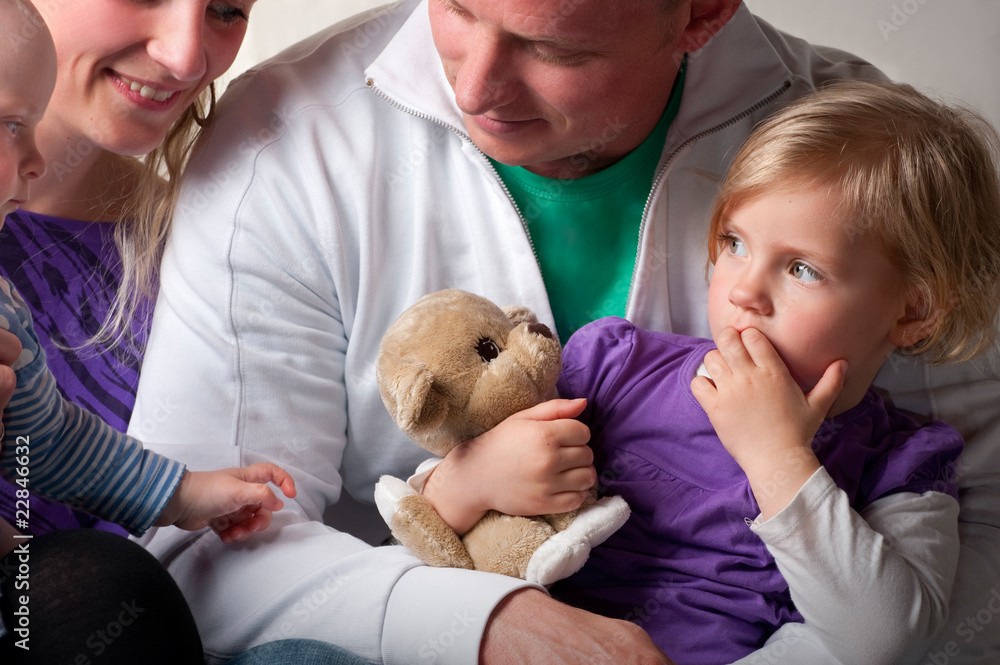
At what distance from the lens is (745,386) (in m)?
1.09

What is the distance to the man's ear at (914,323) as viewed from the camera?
117 centimetres

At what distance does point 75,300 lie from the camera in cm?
139


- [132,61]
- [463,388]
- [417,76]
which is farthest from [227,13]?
[463,388]

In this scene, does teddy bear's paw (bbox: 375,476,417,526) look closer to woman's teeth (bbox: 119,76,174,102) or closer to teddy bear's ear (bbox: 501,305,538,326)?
teddy bear's ear (bbox: 501,305,538,326)

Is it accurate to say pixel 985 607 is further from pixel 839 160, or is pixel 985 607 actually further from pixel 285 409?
pixel 285 409

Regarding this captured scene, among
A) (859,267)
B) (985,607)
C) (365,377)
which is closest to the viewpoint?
(859,267)

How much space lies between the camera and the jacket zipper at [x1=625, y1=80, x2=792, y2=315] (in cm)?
134

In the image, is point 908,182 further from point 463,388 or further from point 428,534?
point 428,534

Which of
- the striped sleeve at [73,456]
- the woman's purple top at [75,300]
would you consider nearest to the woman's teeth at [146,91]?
the woman's purple top at [75,300]

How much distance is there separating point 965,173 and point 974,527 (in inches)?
19.6

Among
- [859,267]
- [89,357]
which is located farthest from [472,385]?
[89,357]

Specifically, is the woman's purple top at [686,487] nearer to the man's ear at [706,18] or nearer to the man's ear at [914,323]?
the man's ear at [914,323]

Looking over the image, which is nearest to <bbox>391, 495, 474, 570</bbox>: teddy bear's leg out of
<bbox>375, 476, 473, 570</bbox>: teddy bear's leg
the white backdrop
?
<bbox>375, 476, 473, 570</bbox>: teddy bear's leg

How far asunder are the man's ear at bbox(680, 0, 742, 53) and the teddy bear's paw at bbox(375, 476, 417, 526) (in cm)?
71
